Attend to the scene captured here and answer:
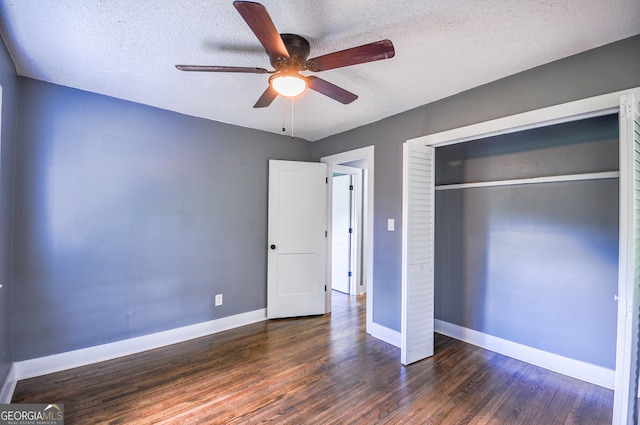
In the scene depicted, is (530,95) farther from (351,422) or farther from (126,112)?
(126,112)

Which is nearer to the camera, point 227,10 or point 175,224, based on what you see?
point 227,10

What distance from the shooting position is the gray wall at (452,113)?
1808 mm

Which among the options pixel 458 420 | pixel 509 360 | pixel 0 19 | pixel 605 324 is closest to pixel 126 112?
pixel 0 19

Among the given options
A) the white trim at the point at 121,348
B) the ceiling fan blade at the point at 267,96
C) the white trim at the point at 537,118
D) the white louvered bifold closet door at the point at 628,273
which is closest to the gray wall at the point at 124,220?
the white trim at the point at 121,348

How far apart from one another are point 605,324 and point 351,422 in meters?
2.17

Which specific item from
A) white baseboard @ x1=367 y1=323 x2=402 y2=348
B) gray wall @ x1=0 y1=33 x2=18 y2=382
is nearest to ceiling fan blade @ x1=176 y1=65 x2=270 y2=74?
gray wall @ x1=0 y1=33 x2=18 y2=382

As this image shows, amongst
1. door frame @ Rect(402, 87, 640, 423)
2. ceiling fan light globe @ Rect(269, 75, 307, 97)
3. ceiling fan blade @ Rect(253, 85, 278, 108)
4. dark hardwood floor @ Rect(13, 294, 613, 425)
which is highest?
ceiling fan blade @ Rect(253, 85, 278, 108)

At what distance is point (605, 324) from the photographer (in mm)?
2273

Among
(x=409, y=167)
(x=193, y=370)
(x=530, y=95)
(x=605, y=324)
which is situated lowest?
(x=193, y=370)

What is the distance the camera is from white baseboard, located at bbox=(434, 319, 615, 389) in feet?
7.43

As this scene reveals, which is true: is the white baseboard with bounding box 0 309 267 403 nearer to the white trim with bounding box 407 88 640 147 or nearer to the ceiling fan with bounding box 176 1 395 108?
the ceiling fan with bounding box 176 1 395 108

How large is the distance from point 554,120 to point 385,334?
2453 millimetres

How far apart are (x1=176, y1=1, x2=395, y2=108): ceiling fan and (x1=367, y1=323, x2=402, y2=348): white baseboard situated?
95.9 inches

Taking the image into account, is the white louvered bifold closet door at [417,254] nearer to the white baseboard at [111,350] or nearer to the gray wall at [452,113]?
the gray wall at [452,113]
